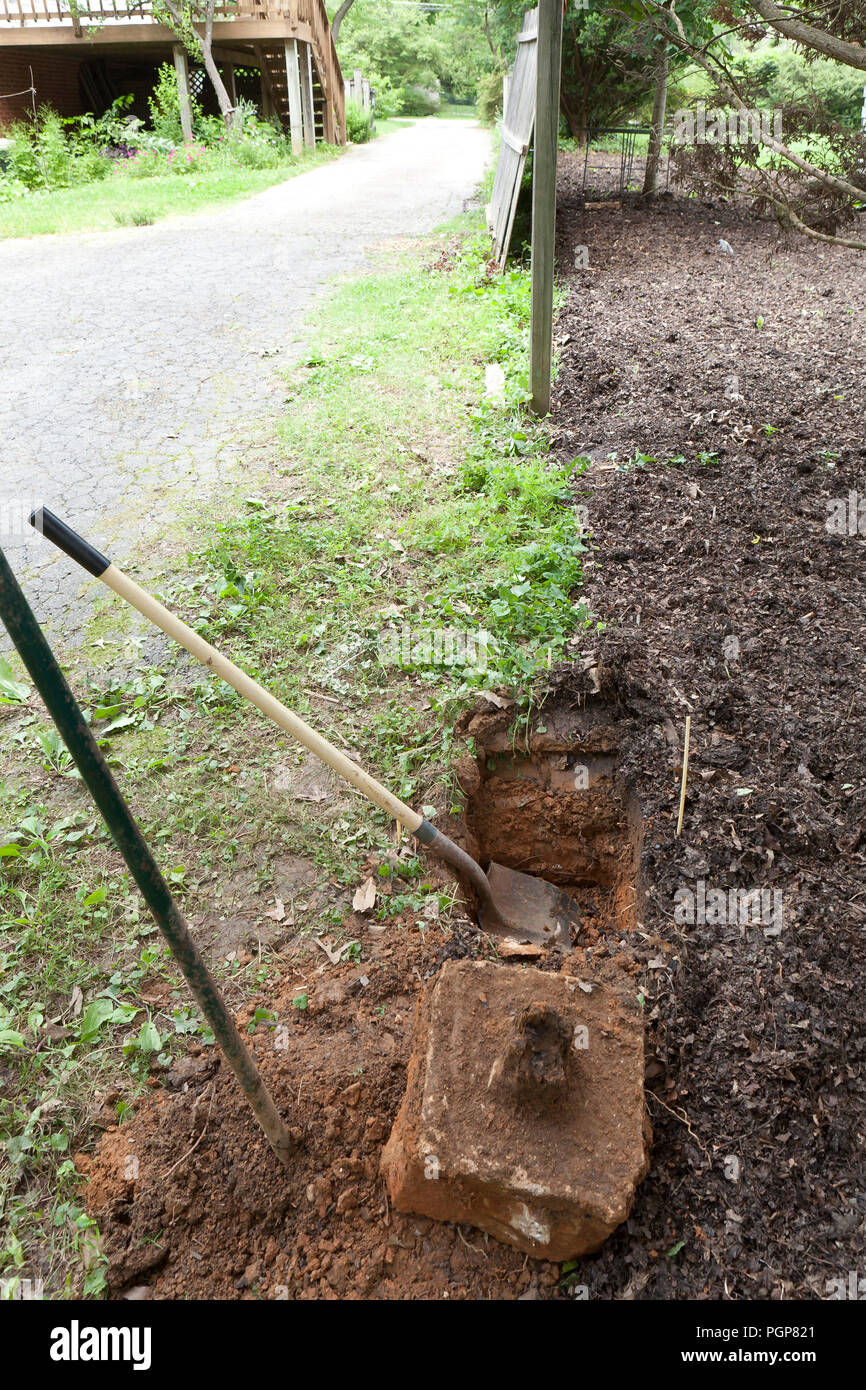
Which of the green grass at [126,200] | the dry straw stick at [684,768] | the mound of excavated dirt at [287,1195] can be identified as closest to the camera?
the mound of excavated dirt at [287,1195]

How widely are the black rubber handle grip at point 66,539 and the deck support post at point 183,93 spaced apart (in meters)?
16.9

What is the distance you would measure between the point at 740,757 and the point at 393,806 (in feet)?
4.21

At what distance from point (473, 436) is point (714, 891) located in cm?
371

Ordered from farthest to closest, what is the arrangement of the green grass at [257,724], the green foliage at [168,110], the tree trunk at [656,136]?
1. the green foliage at [168,110]
2. the tree trunk at [656,136]
3. the green grass at [257,724]

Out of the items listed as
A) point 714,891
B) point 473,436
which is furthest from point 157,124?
point 714,891

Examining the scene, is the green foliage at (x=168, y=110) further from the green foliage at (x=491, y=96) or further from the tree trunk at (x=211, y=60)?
the green foliage at (x=491, y=96)

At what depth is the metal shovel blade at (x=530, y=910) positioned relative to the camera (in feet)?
8.91

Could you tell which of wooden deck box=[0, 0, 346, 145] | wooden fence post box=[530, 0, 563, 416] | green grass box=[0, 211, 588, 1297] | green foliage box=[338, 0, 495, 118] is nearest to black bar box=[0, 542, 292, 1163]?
green grass box=[0, 211, 588, 1297]

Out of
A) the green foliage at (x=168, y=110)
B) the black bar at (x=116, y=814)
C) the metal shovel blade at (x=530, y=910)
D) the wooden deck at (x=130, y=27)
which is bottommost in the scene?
the metal shovel blade at (x=530, y=910)

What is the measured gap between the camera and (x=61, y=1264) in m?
1.80

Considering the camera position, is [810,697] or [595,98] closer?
[810,697]

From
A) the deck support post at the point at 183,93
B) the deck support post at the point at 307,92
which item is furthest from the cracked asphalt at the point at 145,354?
the deck support post at the point at 307,92

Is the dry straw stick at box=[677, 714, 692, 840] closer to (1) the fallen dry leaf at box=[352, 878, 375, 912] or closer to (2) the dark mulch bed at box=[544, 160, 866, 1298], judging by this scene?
(2) the dark mulch bed at box=[544, 160, 866, 1298]

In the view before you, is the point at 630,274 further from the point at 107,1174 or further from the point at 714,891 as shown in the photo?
the point at 107,1174
